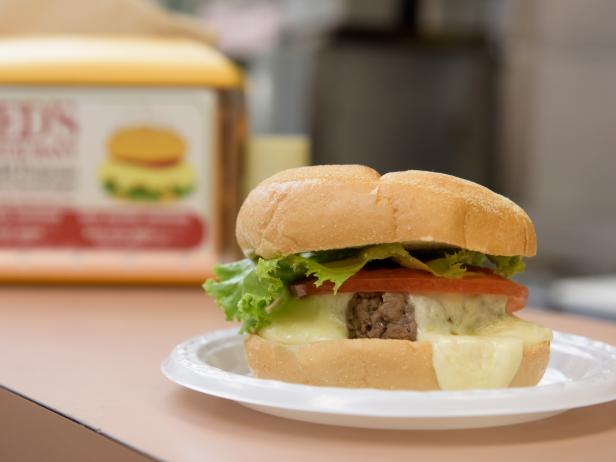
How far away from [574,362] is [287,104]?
10.5 ft

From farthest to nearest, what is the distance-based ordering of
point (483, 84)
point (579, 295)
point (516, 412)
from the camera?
point (483, 84)
point (579, 295)
point (516, 412)

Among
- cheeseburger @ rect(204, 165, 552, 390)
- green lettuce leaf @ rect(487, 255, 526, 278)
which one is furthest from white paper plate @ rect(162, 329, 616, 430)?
green lettuce leaf @ rect(487, 255, 526, 278)

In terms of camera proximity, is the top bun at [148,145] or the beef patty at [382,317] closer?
the beef patty at [382,317]

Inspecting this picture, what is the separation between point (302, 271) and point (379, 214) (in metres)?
0.14

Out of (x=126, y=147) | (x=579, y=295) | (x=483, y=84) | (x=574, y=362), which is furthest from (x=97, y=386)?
(x=483, y=84)

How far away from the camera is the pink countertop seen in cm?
82

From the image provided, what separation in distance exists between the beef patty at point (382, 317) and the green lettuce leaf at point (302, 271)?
41mm

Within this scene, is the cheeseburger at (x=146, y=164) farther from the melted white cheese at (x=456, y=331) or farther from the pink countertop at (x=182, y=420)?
the melted white cheese at (x=456, y=331)

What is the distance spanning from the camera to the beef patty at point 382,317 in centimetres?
103

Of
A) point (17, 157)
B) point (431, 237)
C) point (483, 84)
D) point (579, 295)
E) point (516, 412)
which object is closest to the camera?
point (516, 412)

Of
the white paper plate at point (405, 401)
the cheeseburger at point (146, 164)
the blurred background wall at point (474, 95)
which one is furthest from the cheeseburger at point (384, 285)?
the blurred background wall at point (474, 95)

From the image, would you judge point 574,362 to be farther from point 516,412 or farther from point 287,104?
point 287,104

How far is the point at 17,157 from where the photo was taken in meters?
2.05

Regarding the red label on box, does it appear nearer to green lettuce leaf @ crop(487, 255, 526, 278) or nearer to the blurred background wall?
green lettuce leaf @ crop(487, 255, 526, 278)
